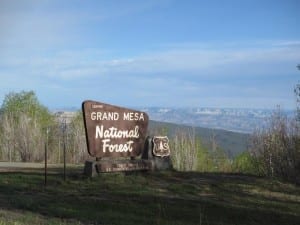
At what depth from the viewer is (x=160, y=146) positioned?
15320 mm

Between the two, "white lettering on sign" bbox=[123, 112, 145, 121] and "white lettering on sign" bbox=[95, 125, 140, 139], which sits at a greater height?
"white lettering on sign" bbox=[123, 112, 145, 121]

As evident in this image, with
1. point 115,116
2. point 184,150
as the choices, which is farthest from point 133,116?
point 184,150

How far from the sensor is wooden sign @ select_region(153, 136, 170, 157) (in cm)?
1522

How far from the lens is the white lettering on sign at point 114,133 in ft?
47.1

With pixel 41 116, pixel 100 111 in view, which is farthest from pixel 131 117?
pixel 41 116

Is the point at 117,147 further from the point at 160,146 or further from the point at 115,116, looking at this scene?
the point at 160,146

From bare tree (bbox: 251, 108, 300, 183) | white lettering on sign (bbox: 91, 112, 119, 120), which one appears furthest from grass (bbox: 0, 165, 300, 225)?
white lettering on sign (bbox: 91, 112, 119, 120)

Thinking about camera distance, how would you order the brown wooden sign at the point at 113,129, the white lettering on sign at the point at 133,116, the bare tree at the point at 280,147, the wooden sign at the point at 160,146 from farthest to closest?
the wooden sign at the point at 160,146, the white lettering on sign at the point at 133,116, the brown wooden sign at the point at 113,129, the bare tree at the point at 280,147

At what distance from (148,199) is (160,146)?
393 centimetres

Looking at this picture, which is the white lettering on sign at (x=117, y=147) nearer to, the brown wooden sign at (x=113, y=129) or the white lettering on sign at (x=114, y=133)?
the brown wooden sign at (x=113, y=129)

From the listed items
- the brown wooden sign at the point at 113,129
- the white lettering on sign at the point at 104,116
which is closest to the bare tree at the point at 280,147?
the brown wooden sign at the point at 113,129

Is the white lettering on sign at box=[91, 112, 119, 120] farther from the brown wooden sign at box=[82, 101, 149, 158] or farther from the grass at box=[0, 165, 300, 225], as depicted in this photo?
the grass at box=[0, 165, 300, 225]

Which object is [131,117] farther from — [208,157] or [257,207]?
[208,157]

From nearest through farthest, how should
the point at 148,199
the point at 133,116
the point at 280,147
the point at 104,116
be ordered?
the point at 148,199 → the point at 280,147 → the point at 104,116 → the point at 133,116
